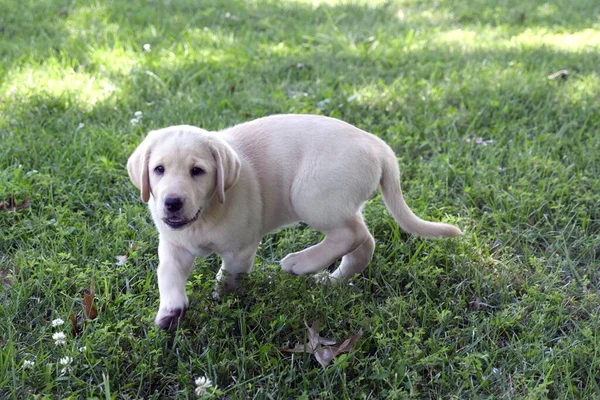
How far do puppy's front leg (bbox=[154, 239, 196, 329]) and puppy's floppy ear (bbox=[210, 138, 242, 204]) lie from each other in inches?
13.7

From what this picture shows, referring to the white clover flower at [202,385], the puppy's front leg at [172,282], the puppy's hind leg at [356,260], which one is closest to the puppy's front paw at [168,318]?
the puppy's front leg at [172,282]

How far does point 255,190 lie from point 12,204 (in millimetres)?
1617

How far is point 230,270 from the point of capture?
9.90 ft

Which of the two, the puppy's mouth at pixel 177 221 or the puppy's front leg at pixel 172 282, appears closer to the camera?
the puppy's mouth at pixel 177 221

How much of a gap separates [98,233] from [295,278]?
1148mm

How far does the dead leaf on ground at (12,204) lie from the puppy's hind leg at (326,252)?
1622 millimetres

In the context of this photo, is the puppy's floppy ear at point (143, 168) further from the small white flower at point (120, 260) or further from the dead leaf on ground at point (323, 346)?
the dead leaf on ground at point (323, 346)

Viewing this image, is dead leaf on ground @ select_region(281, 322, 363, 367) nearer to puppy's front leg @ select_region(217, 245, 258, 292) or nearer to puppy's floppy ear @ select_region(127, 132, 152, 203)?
puppy's front leg @ select_region(217, 245, 258, 292)

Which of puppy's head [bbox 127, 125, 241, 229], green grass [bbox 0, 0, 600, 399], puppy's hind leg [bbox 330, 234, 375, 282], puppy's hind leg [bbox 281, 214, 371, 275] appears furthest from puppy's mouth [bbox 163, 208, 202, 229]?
puppy's hind leg [bbox 330, 234, 375, 282]

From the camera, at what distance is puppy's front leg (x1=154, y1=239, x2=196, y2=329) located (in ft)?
8.98

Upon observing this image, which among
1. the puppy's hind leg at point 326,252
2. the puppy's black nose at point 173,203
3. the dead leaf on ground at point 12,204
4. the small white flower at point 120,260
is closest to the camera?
the puppy's black nose at point 173,203

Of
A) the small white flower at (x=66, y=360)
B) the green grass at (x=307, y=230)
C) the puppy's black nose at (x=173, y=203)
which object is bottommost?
the green grass at (x=307, y=230)

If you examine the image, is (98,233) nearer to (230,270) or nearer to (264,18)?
(230,270)

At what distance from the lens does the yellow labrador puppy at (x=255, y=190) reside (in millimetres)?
2713
